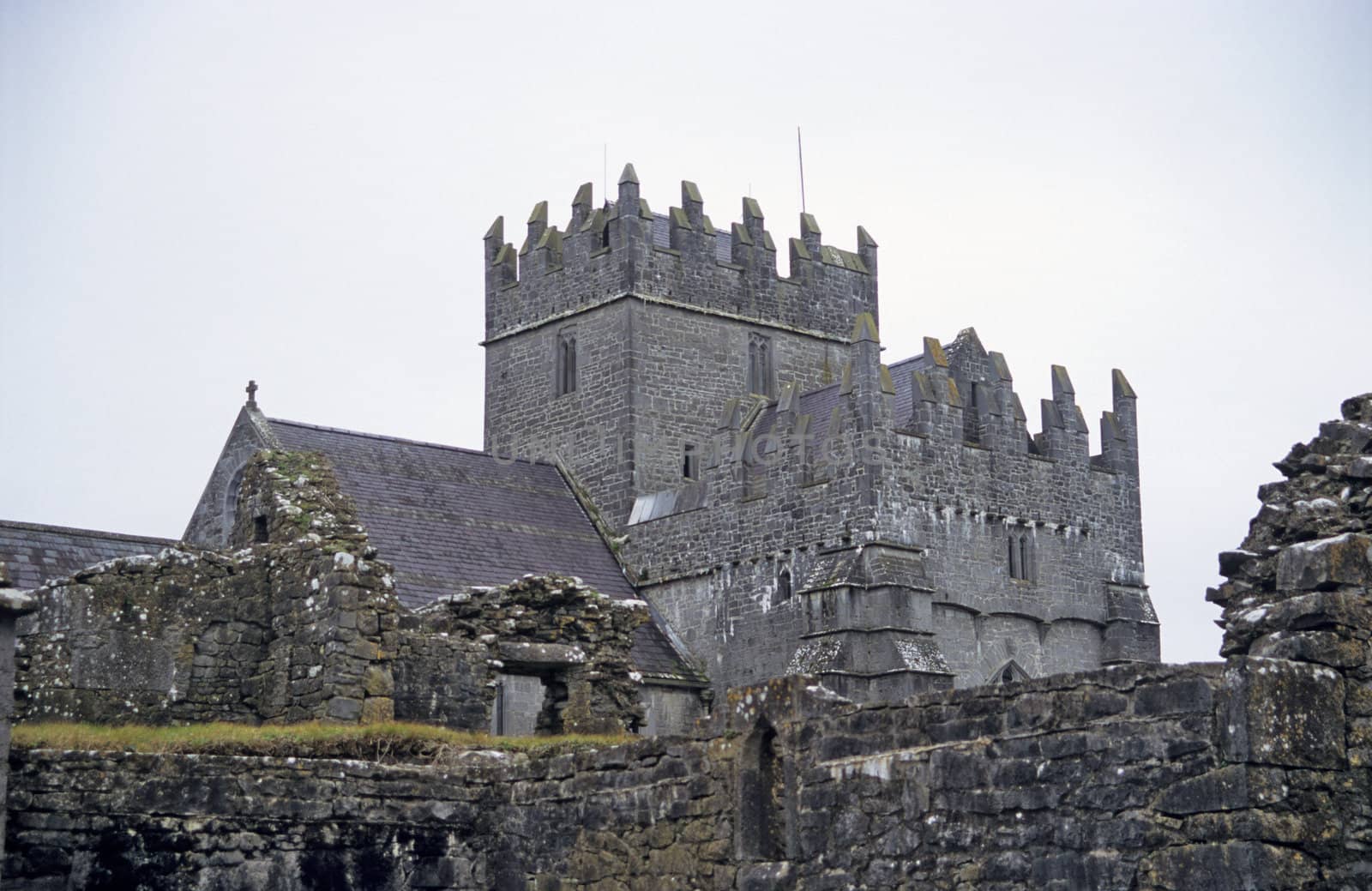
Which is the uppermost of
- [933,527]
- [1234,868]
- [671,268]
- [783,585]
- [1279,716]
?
[671,268]

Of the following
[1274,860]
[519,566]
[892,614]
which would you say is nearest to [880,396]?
[892,614]

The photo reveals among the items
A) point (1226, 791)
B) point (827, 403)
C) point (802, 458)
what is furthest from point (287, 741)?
point (827, 403)

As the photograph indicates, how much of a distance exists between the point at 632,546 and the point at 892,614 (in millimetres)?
6835

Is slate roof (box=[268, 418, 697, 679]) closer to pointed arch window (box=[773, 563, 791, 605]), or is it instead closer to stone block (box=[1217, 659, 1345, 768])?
pointed arch window (box=[773, 563, 791, 605])

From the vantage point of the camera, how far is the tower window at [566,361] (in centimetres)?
4847

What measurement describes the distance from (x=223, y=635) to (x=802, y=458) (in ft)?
73.6

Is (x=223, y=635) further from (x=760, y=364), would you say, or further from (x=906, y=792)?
(x=760, y=364)

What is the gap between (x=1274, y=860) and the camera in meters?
11.5

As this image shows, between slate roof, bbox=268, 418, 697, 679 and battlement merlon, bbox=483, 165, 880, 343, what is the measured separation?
14.7ft

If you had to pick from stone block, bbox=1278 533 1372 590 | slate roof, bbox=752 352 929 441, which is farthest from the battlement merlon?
stone block, bbox=1278 533 1372 590

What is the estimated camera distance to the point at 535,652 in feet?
72.9

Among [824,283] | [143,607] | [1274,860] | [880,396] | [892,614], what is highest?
[824,283]

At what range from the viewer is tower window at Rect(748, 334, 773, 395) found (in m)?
48.5

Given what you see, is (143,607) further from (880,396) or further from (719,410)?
(719,410)
